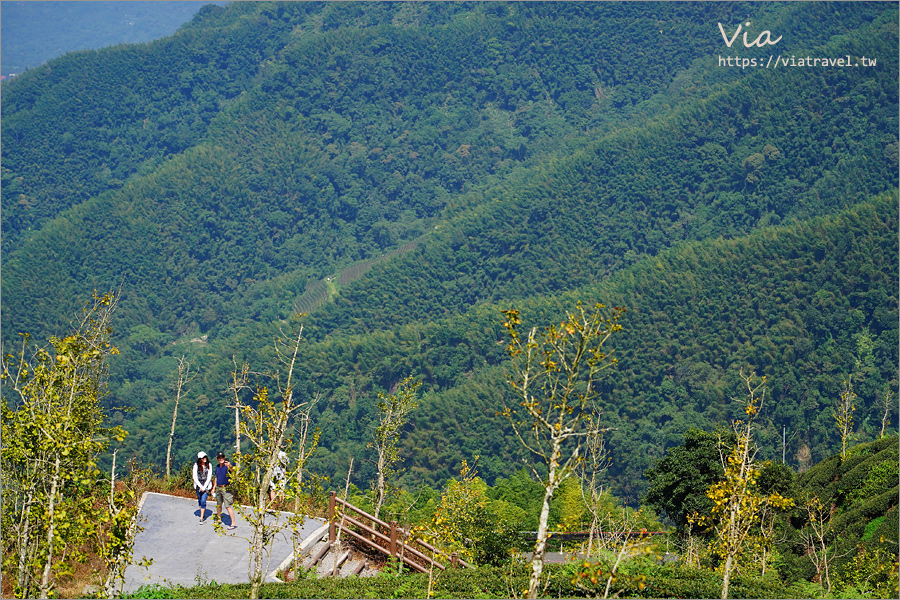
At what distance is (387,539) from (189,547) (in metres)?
4.42

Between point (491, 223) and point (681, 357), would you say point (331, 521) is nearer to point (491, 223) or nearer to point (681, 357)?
point (681, 357)

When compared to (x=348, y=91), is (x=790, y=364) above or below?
below

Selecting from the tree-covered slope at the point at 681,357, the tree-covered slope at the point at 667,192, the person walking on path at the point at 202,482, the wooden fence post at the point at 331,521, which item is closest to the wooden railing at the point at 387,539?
the wooden fence post at the point at 331,521

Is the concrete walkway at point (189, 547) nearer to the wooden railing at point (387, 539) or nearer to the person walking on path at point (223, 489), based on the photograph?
the person walking on path at point (223, 489)

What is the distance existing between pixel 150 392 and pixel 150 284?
123 ft

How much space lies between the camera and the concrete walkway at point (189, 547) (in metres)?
20.4

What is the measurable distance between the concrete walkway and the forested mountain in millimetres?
33958

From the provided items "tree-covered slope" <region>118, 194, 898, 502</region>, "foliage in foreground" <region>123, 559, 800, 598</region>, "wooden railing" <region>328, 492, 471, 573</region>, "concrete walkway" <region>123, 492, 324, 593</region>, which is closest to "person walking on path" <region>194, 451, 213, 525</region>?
"concrete walkway" <region>123, 492, 324, 593</region>

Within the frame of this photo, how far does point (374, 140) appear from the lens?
7485 inches

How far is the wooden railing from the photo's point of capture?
71.7 ft

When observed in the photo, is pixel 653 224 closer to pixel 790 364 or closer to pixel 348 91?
pixel 790 364

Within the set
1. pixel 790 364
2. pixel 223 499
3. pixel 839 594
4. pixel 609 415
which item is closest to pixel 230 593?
pixel 223 499

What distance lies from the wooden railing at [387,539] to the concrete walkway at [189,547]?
2.14 feet

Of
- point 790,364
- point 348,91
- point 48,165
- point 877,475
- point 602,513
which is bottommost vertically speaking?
point 602,513
